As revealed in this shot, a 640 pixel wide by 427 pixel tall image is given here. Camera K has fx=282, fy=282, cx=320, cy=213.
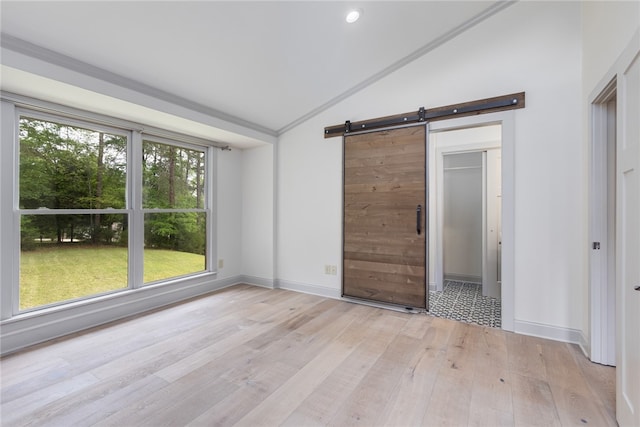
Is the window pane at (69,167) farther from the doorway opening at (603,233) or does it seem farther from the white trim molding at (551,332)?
the doorway opening at (603,233)

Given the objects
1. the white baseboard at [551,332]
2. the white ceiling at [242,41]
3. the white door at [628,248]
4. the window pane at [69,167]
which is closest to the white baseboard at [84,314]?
the window pane at [69,167]

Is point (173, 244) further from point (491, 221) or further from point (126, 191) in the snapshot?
point (491, 221)

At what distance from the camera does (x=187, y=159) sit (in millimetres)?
3832

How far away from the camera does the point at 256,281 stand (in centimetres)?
431

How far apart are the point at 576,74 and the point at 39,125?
4771mm

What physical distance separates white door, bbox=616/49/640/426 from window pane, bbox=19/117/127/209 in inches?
161

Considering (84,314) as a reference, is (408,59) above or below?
above

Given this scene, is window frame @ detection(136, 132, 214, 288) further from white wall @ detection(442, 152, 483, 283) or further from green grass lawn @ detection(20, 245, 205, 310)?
white wall @ detection(442, 152, 483, 283)

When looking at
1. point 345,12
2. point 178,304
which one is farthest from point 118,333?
point 345,12

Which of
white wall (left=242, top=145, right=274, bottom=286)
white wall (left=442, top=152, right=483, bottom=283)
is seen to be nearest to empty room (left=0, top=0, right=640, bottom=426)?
white wall (left=242, top=145, right=274, bottom=286)

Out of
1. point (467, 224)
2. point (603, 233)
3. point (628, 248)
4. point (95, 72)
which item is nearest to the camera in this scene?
point (628, 248)

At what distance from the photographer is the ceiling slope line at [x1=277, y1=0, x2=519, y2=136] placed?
2.74 m

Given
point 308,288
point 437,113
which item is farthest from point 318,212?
point 437,113

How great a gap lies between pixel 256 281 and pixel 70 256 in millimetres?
2230
